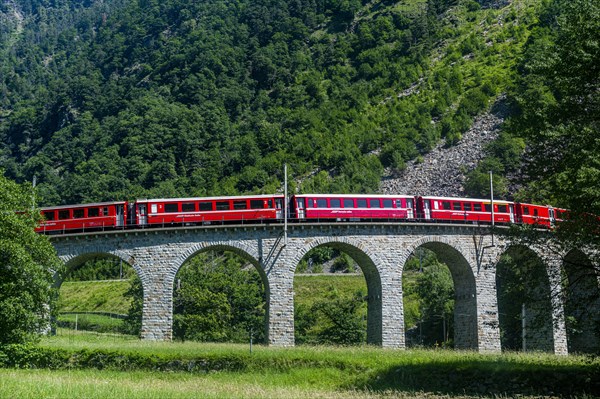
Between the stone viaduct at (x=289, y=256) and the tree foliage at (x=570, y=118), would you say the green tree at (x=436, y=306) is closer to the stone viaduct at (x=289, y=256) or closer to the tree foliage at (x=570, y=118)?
the stone viaduct at (x=289, y=256)

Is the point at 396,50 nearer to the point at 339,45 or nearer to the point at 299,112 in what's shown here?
the point at 339,45

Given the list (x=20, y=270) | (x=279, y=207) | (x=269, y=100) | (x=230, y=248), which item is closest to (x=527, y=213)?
(x=279, y=207)

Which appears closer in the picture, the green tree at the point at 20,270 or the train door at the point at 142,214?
the green tree at the point at 20,270

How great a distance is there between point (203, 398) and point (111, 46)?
183333 millimetres

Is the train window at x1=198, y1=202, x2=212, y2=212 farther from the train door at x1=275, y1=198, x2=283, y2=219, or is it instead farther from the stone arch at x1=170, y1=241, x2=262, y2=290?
the train door at x1=275, y1=198, x2=283, y2=219

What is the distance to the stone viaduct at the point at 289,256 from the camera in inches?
1668

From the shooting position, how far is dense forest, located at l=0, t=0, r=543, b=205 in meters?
117

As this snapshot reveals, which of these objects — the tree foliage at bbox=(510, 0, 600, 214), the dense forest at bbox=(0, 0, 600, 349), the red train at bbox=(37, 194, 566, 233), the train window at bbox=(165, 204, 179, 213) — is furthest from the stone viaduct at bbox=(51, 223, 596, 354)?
the tree foliage at bbox=(510, 0, 600, 214)

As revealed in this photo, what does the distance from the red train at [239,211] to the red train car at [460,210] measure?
0.21ft

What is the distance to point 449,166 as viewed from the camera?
10725 centimetres

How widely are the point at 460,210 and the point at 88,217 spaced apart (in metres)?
23.8

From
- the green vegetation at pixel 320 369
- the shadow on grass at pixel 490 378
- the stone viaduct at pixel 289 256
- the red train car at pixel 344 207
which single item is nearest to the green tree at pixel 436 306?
the stone viaduct at pixel 289 256

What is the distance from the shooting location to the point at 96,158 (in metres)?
130

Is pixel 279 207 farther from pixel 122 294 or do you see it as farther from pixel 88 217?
A: pixel 122 294
